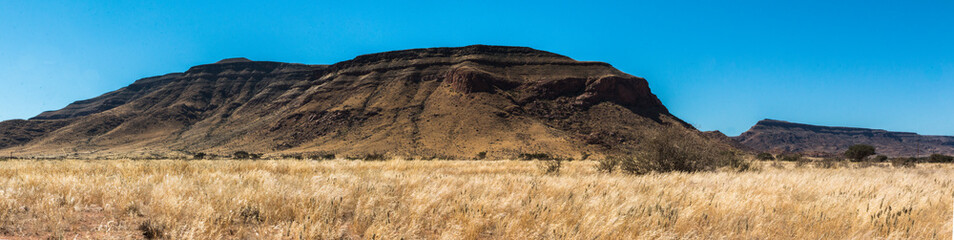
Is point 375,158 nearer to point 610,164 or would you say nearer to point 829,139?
point 610,164

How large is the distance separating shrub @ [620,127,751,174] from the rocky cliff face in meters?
37.5

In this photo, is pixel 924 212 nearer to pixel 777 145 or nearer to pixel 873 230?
pixel 873 230

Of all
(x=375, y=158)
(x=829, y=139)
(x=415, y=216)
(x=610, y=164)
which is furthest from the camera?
(x=829, y=139)

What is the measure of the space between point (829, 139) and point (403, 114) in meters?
171

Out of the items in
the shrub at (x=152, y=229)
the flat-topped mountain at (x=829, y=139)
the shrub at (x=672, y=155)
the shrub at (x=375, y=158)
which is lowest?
the shrub at (x=375, y=158)

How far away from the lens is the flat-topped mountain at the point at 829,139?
14462 cm

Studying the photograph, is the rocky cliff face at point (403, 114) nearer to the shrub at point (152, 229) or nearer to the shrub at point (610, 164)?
the shrub at point (610, 164)

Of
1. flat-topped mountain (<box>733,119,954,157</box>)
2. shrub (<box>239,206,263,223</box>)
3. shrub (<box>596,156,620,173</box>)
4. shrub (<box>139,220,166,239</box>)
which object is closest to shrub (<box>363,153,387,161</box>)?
shrub (<box>596,156,620,173</box>)

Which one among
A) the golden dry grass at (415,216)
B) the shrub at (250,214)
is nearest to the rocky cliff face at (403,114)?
the golden dry grass at (415,216)

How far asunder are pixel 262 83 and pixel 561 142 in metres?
104

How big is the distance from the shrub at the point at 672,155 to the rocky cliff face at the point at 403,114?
123 ft

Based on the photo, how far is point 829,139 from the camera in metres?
151

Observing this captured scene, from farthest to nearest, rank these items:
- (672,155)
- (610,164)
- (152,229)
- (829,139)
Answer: (829,139) < (610,164) < (672,155) < (152,229)

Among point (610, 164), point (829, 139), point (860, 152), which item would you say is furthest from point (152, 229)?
point (829, 139)
